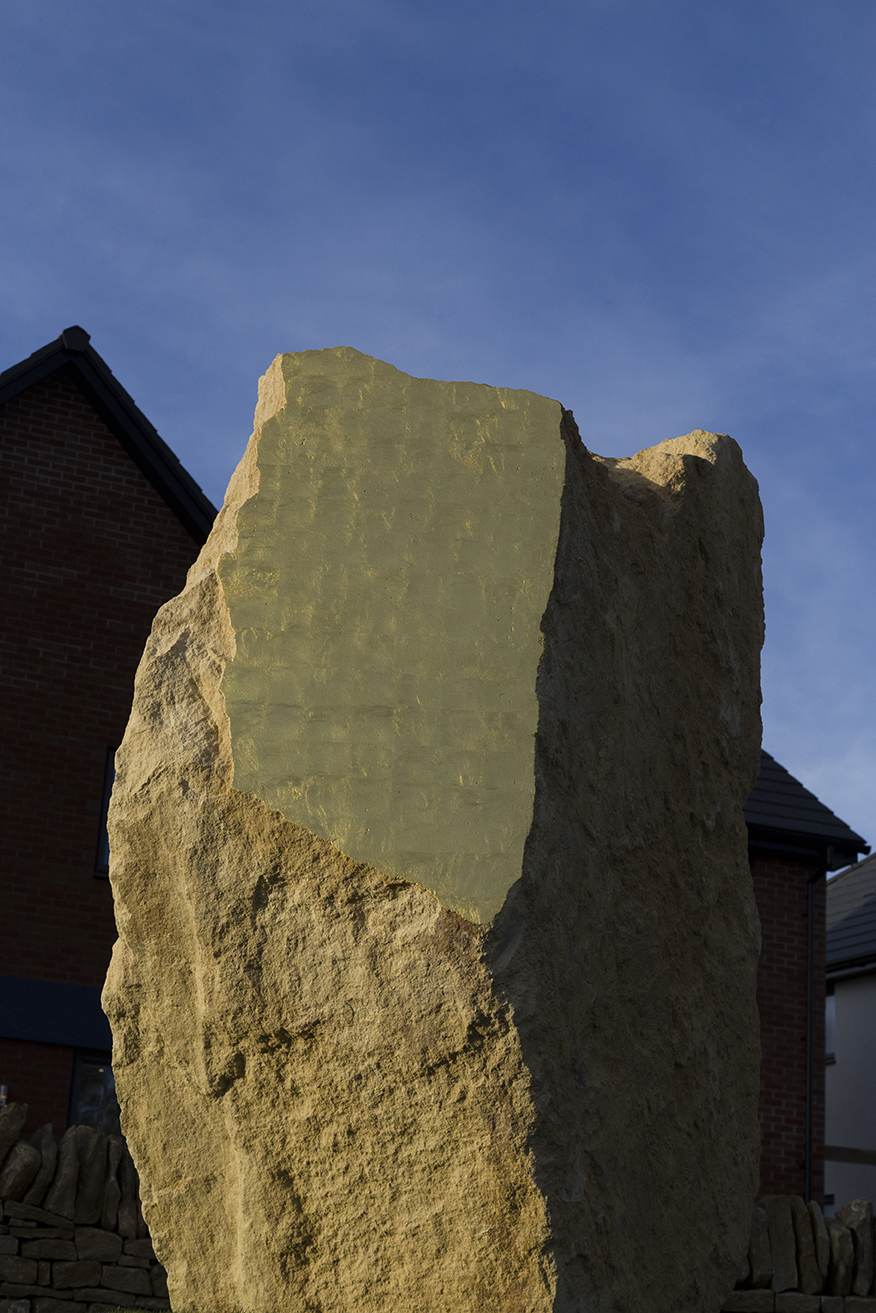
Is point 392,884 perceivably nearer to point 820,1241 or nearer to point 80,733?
point 820,1241

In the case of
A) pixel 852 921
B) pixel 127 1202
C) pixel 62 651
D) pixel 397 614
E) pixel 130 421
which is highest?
pixel 130 421

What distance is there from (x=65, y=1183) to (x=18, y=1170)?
247 mm

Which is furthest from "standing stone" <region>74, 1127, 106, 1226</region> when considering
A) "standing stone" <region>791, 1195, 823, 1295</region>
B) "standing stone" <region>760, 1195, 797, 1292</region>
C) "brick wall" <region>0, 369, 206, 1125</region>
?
"standing stone" <region>791, 1195, 823, 1295</region>

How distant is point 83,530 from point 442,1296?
8252mm

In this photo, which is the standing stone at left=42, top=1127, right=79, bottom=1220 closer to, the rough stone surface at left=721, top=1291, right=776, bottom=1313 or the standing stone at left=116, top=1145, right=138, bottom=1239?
the standing stone at left=116, top=1145, right=138, bottom=1239

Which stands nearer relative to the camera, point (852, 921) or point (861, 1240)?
point (861, 1240)

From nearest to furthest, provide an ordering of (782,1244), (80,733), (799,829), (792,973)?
(782,1244) < (80,733) < (792,973) < (799,829)

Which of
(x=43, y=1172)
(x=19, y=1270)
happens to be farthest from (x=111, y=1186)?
(x=19, y=1270)

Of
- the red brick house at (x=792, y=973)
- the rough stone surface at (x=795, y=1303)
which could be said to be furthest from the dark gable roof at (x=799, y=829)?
the rough stone surface at (x=795, y=1303)

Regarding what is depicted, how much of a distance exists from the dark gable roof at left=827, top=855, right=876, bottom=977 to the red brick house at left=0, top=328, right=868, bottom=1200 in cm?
525

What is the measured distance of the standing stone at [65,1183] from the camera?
6605 mm

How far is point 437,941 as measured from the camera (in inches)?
135

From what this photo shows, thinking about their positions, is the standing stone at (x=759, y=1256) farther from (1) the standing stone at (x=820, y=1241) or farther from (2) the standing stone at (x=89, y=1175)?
(2) the standing stone at (x=89, y=1175)

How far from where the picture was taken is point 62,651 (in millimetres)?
10367
